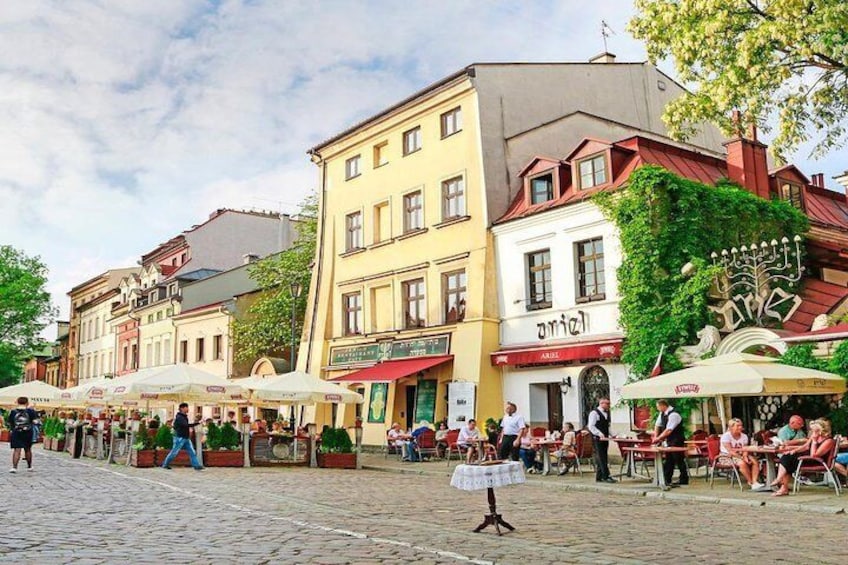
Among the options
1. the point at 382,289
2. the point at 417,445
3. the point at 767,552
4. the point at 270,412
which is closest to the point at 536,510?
the point at 767,552

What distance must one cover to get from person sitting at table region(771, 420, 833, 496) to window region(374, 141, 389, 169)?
2038 centimetres

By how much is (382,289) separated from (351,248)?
8.46 feet

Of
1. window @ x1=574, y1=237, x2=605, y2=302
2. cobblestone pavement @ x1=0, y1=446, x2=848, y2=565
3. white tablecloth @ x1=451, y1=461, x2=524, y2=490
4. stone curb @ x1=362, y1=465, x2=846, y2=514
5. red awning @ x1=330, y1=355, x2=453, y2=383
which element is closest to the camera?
cobblestone pavement @ x1=0, y1=446, x2=848, y2=565

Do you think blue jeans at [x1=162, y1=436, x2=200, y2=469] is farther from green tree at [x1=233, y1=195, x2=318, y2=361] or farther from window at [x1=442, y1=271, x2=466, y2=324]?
green tree at [x1=233, y1=195, x2=318, y2=361]

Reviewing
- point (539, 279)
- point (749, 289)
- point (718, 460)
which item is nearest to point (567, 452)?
point (718, 460)

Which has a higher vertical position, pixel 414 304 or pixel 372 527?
pixel 414 304

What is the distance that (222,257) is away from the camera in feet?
174

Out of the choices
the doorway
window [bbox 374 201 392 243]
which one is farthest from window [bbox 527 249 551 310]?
window [bbox 374 201 392 243]

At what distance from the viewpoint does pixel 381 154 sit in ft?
107

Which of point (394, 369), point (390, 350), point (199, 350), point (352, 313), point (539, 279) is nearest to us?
point (539, 279)

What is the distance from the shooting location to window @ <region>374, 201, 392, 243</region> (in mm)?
31703

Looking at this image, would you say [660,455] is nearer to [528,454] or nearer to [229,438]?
[528,454]

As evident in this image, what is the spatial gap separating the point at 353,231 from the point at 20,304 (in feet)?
110

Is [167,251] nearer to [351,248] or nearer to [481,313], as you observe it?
[351,248]
